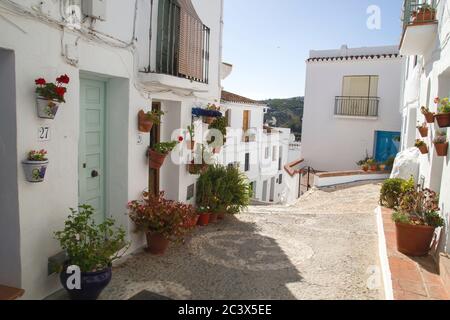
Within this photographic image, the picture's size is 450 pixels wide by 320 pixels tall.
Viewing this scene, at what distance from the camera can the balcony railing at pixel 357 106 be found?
1823 centimetres

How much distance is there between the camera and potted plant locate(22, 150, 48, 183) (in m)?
4.02

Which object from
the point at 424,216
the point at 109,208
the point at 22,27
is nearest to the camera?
the point at 22,27

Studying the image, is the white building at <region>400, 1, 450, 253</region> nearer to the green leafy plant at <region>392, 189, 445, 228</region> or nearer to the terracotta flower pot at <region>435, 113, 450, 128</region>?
the green leafy plant at <region>392, 189, 445, 228</region>

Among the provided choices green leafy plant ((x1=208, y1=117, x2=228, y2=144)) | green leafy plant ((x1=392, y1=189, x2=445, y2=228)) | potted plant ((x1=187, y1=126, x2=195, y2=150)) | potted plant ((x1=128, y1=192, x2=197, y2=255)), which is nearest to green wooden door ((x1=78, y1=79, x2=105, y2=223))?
potted plant ((x1=128, y1=192, x2=197, y2=255))

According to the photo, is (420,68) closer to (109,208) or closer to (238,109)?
(109,208)

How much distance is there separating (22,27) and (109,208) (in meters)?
3.14

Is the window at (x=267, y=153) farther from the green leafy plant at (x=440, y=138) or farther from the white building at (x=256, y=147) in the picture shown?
the green leafy plant at (x=440, y=138)

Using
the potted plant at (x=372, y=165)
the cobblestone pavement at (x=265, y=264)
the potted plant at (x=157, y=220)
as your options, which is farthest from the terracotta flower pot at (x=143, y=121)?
the potted plant at (x=372, y=165)

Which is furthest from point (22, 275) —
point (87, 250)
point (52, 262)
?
point (87, 250)

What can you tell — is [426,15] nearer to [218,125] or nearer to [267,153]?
[218,125]

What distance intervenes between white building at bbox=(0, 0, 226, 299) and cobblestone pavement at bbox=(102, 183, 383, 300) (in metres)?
0.99

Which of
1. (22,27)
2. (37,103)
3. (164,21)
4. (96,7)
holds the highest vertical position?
(164,21)

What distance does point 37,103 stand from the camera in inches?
161

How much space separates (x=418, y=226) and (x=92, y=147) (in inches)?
198
